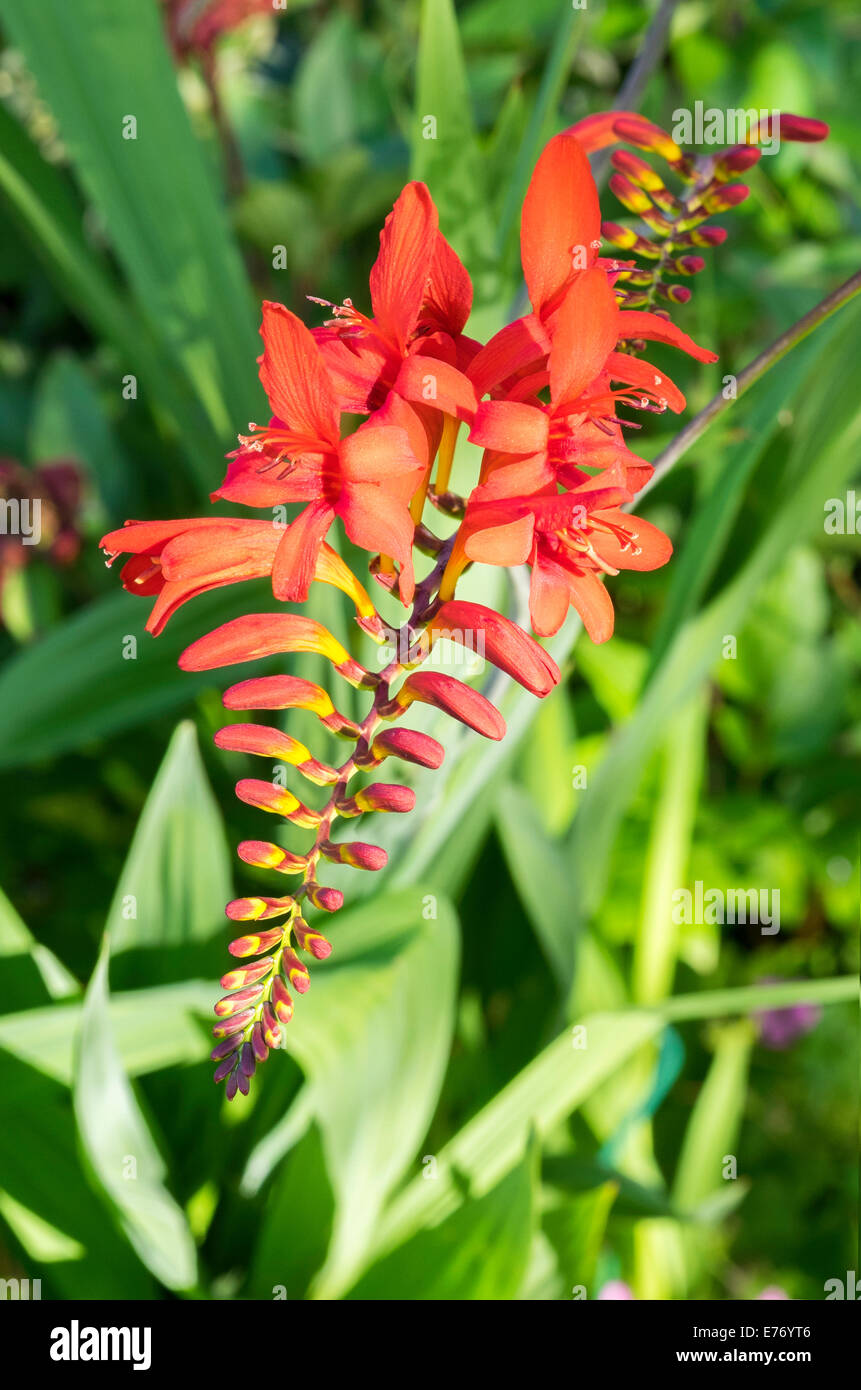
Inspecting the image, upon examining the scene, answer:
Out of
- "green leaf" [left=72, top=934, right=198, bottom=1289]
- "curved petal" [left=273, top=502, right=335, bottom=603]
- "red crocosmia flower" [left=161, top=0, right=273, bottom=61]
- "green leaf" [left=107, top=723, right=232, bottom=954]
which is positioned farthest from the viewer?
"red crocosmia flower" [left=161, top=0, right=273, bottom=61]

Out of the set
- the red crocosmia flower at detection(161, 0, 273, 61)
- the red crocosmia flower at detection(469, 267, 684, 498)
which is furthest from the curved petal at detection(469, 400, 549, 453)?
the red crocosmia flower at detection(161, 0, 273, 61)

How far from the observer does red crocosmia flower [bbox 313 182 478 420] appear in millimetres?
249

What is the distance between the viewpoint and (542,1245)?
54 cm

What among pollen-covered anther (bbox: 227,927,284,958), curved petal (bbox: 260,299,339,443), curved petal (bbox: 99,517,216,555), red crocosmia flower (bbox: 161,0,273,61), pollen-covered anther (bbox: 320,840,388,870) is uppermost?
red crocosmia flower (bbox: 161,0,273,61)

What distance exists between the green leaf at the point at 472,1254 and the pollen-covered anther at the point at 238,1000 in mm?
248

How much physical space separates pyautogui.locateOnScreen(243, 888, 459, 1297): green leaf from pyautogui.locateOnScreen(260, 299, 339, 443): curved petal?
250mm

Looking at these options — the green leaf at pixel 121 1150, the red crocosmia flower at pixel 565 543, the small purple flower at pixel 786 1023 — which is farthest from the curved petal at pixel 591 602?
the small purple flower at pixel 786 1023

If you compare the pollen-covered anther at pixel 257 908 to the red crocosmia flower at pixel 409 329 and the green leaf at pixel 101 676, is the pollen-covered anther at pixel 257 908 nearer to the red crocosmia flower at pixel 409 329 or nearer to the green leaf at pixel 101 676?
the red crocosmia flower at pixel 409 329

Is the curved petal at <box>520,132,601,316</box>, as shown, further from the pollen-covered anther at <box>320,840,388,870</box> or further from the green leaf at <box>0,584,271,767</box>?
the green leaf at <box>0,584,271,767</box>

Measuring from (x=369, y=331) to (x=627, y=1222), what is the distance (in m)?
0.58

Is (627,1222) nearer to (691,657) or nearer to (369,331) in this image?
(691,657)

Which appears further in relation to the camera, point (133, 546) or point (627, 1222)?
point (627, 1222)

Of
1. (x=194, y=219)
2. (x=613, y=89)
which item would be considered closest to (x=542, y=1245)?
(x=194, y=219)

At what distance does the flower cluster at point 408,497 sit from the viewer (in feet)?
0.80
